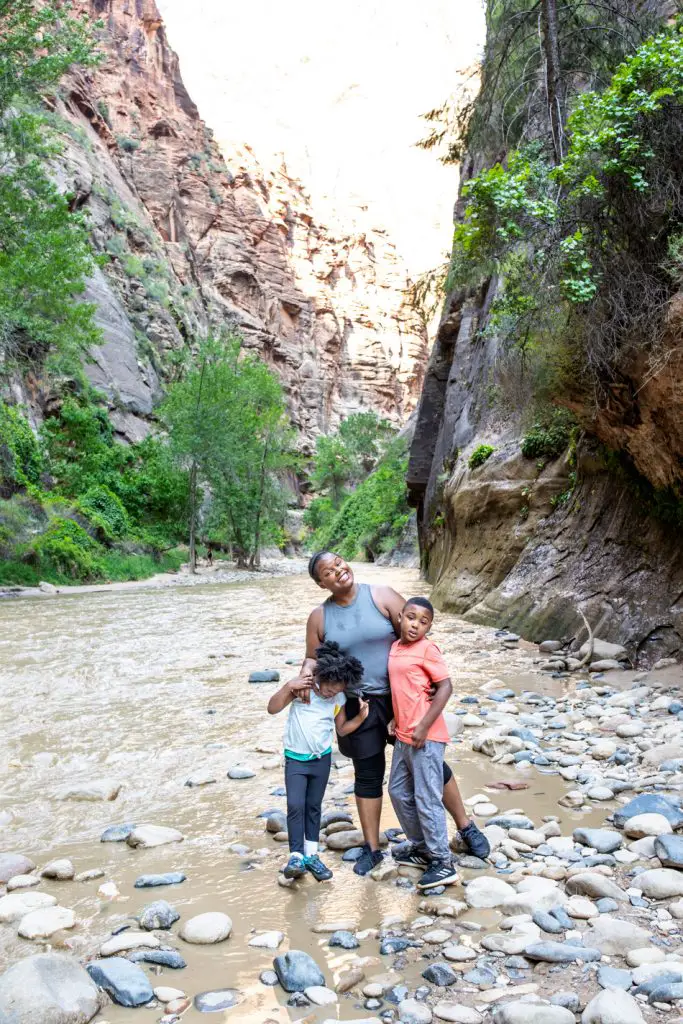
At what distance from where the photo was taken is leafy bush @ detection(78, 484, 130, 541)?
981 inches

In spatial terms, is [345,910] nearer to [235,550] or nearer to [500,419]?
[500,419]

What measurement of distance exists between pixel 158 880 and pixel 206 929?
571 millimetres

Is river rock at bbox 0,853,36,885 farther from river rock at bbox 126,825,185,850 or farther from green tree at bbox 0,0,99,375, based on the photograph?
green tree at bbox 0,0,99,375

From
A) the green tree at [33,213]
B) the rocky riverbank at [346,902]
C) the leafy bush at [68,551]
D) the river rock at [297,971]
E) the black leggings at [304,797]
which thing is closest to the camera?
the rocky riverbank at [346,902]

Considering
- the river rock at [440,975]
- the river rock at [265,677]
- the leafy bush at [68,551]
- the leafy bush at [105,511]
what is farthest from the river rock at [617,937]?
the leafy bush at [105,511]

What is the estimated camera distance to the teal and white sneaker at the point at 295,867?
3.17 metres

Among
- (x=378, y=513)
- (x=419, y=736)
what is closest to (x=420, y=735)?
(x=419, y=736)

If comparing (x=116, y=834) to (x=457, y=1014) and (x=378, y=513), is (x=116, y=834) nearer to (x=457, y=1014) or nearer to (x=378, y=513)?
(x=457, y=1014)

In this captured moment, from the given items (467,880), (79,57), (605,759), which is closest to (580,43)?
(605,759)

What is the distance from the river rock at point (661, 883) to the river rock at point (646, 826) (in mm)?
387

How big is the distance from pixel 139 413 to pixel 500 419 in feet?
80.8

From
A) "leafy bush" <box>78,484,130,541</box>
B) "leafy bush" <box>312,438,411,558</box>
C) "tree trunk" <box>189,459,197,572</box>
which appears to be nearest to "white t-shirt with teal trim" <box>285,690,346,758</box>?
"leafy bush" <box>78,484,130,541</box>

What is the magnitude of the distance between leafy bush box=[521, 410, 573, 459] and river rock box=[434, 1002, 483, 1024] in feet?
30.5

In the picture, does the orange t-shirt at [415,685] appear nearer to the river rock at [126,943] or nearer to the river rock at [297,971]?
the river rock at [297,971]
